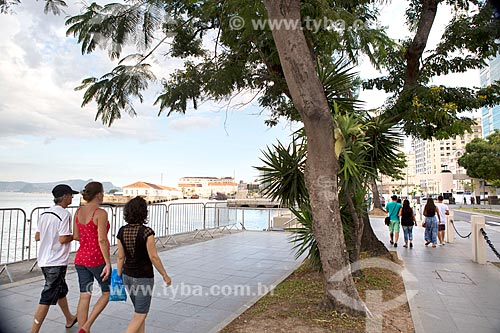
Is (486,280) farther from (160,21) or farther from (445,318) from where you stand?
(160,21)

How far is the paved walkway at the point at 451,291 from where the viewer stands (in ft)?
13.2

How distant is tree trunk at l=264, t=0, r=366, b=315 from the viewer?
3.76m

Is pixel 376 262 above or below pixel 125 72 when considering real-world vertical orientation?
below

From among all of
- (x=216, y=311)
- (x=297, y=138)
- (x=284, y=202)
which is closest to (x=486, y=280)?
(x=284, y=202)

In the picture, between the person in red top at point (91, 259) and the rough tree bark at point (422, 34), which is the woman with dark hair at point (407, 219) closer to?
the rough tree bark at point (422, 34)

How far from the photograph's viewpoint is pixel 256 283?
5.73 metres

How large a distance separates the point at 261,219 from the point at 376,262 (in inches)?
384

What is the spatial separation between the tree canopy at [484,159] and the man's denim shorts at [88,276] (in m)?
38.2

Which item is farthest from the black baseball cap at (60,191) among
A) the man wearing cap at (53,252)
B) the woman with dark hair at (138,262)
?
the woman with dark hair at (138,262)

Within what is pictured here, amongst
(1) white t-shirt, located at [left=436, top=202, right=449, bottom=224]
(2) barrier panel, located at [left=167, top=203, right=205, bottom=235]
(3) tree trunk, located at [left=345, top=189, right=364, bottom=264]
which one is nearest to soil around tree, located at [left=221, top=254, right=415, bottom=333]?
(3) tree trunk, located at [left=345, top=189, right=364, bottom=264]

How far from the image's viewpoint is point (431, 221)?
985cm

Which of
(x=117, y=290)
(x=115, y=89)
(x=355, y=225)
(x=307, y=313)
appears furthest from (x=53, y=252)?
(x=355, y=225)

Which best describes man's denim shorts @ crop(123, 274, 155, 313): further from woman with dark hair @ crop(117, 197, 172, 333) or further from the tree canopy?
the tree canopy

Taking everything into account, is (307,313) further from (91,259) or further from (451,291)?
(451,291)
